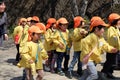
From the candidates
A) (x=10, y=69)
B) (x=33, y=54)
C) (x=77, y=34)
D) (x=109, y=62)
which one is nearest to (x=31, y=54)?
(x=33, y=54)

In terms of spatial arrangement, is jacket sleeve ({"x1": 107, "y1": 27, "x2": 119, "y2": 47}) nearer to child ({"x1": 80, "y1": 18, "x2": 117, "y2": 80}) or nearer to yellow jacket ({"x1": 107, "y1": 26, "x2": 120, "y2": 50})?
yellow jacket ({"x1": 107, "y1": 26, "x2": 120, "y2": 50})

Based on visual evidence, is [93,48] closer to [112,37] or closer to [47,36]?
[112,37]

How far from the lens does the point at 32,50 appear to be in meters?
8.04

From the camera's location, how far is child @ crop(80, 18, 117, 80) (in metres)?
7.94

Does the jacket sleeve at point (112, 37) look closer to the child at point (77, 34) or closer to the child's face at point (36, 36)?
the child at point (77, 34)

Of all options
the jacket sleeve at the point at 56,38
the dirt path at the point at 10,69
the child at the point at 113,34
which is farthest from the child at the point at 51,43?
the child at the point at 113,34

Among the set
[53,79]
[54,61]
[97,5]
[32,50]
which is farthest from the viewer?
[97,5]

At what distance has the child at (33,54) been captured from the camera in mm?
7934

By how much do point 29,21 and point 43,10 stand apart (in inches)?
360

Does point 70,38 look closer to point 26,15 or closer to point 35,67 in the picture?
point 35,67

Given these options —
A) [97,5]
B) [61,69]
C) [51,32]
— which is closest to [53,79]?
[61,69]

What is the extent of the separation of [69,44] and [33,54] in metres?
2.23

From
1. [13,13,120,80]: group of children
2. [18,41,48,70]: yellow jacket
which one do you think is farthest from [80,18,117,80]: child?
[18,41,48,70]: yellow jacket

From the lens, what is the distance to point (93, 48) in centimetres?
802
